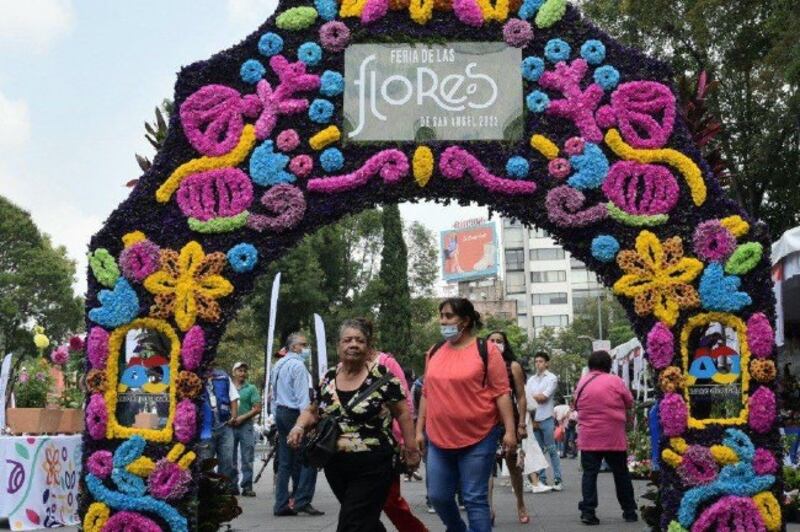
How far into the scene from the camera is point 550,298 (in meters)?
101

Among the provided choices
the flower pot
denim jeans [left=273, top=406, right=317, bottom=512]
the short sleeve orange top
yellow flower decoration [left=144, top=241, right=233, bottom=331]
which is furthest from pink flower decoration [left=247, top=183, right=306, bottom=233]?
the flower pot

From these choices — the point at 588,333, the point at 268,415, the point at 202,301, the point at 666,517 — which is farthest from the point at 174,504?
the point at 588,333

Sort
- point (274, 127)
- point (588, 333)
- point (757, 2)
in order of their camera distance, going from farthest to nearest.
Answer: point (588, 333)
point (757, 2)
point (274, 127)

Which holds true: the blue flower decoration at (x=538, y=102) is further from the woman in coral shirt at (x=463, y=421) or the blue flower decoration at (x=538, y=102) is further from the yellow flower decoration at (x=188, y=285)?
the yellow flower decoration at (x=188, y=285)

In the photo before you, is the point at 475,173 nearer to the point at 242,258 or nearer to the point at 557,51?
the point at 557,51

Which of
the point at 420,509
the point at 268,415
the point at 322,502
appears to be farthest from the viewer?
the point at 268,415

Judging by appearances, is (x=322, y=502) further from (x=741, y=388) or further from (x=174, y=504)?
(x=741, y=388)

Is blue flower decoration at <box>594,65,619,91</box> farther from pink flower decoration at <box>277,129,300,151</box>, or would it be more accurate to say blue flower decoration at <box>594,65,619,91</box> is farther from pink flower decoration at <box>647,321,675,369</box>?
pink flower decoration at <box>277,129,300,151</box>

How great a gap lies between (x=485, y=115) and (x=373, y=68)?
98 centimetres

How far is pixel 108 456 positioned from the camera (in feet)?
24.9

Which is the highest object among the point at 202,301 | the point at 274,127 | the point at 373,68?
the point at 373,68

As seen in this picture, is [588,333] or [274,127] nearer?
[274,127]

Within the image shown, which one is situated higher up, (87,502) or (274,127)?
(274,127)

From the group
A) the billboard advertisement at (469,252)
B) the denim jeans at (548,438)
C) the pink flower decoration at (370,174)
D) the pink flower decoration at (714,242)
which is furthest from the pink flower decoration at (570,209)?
the billboard advertisement at (469,252)
